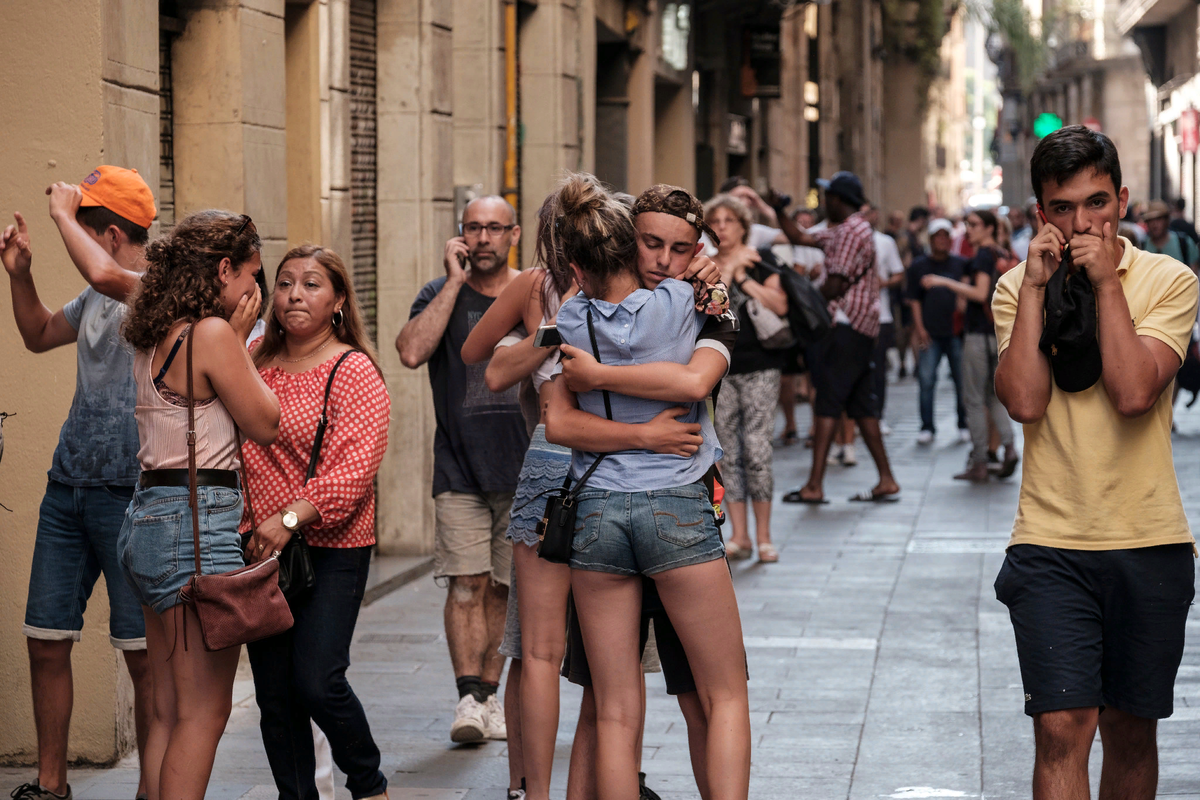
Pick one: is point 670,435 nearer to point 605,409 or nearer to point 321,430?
point 605,409

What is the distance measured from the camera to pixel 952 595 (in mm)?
8594

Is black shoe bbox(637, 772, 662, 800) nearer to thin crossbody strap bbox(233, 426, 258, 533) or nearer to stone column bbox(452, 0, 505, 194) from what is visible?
thin crossbody strap bbox(233, 426, 258, 533)

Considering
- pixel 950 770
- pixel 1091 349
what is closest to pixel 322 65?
pixel 950 770

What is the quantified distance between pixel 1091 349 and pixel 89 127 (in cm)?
340

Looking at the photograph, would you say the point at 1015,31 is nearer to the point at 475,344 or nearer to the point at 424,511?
the point at 424,511

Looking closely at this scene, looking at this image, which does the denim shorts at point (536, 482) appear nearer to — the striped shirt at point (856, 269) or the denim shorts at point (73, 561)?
the denim shorts at point (73, 561)

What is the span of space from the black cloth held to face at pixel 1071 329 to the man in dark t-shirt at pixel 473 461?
96.6 inches

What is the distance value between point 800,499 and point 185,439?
318 inches

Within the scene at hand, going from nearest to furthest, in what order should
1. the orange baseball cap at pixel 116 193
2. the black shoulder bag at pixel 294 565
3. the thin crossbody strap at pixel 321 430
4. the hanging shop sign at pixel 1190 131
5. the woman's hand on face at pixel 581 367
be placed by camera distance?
the woman's hand on face at pixel 581 367
the black shoulder bag at pixel 294 565
the thin crossbody strap at pixel 321 430
the orange baseball cap at pixel 116 193
the hanging shop sign at pixel 1190 131

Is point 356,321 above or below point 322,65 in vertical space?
below

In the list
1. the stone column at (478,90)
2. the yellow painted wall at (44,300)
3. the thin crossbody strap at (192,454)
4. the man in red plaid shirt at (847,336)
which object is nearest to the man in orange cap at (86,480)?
the yellow painted wall at (44,300)

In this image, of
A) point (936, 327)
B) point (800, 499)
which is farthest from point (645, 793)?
point (936, 327)

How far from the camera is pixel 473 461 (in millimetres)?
6016

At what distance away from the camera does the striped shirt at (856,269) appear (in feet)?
37.3
